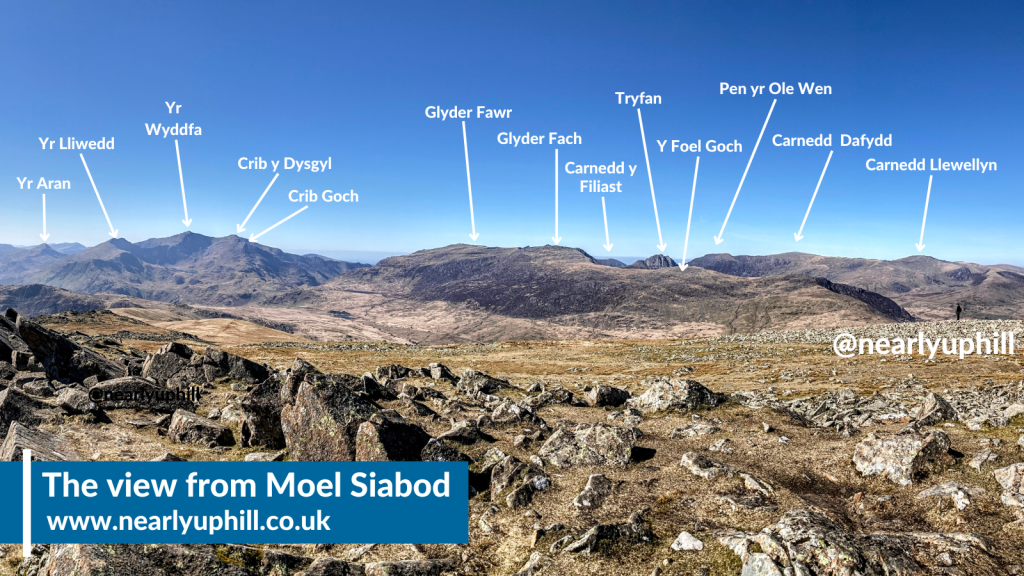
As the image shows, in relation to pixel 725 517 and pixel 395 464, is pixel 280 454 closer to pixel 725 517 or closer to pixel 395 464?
pixel 395 464

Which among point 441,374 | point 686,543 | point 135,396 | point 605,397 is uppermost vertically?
point 135,396

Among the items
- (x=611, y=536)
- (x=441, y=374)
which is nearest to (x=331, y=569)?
(x=611, y=536)

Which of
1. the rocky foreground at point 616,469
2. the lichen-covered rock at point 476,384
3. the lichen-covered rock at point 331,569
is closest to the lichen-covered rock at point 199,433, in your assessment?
the rocky foreground at point 616,469

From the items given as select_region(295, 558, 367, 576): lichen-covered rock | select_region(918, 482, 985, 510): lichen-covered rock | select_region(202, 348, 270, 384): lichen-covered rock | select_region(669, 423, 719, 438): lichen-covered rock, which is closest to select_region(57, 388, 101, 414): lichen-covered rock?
select_region(202, 348, 270, 384): lichen-covered rock

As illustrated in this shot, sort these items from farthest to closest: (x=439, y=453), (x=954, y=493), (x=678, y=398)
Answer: (x=678, y=398) < (x=439, y=453) < (x=954, y=493)

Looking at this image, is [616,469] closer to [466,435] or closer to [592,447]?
[592,447]
